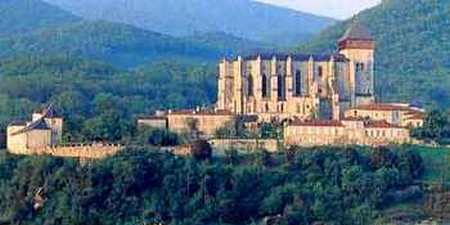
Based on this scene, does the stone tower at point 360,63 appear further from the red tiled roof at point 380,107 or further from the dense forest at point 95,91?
the dense forest at point 95,91

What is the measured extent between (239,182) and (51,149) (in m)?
6.92

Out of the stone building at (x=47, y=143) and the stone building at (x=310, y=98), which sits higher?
the stone building at (x=310, y=98)

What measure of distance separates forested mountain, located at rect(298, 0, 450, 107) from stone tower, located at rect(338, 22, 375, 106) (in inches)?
737

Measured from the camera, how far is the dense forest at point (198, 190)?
56375mm

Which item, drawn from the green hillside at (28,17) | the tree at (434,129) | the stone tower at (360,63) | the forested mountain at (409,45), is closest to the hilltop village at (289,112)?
the stone tower at (360,63)

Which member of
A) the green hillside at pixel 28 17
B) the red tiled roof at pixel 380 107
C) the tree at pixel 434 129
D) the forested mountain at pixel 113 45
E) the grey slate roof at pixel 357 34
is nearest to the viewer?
the tree at pixel 434 129

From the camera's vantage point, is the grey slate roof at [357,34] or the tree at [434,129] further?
the grey slate roof at [357,34]

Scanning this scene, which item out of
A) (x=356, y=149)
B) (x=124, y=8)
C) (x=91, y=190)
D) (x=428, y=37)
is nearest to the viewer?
(x=91, y=190)

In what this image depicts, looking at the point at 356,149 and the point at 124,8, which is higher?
the point at 124,8

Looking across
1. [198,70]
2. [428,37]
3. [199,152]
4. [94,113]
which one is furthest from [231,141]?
[428,37]

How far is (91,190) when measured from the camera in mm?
56750

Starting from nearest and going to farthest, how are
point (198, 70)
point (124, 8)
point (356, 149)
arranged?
point (356, 149) → point (198, 70) → point (124, 8)

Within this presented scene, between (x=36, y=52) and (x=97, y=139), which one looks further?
(x=36, y=52)

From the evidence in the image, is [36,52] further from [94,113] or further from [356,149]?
[356,149]
